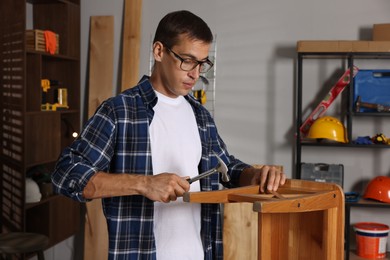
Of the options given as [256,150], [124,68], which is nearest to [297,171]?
[256,150]

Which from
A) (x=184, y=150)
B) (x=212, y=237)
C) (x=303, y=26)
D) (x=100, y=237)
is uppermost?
(x=303, y=26)

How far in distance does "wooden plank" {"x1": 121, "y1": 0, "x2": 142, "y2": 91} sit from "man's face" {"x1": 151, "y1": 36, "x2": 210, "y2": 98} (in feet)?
7.76

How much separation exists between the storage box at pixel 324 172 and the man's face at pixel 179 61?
2197mm

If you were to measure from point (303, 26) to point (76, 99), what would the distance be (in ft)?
5.76

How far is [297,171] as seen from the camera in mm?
4035

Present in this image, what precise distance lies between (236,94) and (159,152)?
7.88ft

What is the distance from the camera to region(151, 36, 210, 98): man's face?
1.92 metres

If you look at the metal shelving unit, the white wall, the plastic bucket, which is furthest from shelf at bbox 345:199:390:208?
the white wall

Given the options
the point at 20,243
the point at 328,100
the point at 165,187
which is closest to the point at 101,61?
the point at 20,243

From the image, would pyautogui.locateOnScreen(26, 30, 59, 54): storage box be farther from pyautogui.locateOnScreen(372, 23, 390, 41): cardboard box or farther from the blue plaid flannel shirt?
pyautogui.locateOnScreen(372, 23, 390, 41): cardboard box

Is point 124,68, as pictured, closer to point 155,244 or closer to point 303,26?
point 303,26

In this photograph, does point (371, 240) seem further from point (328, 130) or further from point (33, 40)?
point (33, 40)

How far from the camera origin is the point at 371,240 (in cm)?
384

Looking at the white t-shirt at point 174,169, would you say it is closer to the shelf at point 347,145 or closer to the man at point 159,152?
the man at point 159,152
